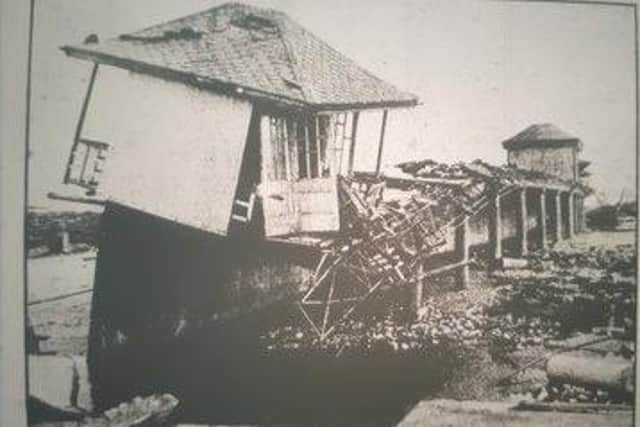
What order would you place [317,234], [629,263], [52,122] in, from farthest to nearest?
[629,263]
[317,234]
[52,122]

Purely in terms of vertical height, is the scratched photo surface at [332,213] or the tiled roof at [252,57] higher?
the tiled roof at [252,57]

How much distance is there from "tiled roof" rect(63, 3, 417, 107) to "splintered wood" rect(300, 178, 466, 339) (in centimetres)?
35

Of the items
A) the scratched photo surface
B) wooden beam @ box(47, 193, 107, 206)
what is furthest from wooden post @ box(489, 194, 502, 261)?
wooden beam @ box(47, 193, 107, 206)

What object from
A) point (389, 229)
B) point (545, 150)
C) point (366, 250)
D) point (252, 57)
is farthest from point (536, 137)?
point (252, 57)

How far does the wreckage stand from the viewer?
109 inches

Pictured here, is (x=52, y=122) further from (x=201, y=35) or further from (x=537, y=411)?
(x=537, y=411)

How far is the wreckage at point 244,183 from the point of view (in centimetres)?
277

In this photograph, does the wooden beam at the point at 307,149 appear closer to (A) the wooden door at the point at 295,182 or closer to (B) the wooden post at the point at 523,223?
(A) the wooden door at the point at 295,182

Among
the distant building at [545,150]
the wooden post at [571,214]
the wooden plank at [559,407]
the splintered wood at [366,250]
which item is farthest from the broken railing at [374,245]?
the wooden plank at [559,407]

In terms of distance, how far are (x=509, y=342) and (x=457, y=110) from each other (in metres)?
0.93

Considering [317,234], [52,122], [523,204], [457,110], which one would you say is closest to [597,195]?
[523,204]


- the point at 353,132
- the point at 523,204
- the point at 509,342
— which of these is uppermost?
the point at 353,132

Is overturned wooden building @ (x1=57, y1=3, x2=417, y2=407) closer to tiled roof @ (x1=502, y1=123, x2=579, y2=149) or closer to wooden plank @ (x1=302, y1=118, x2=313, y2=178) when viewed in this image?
wooden plank @ (x1=302, y1=118, x2=313, y2=178)

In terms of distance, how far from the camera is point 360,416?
9.40ft
